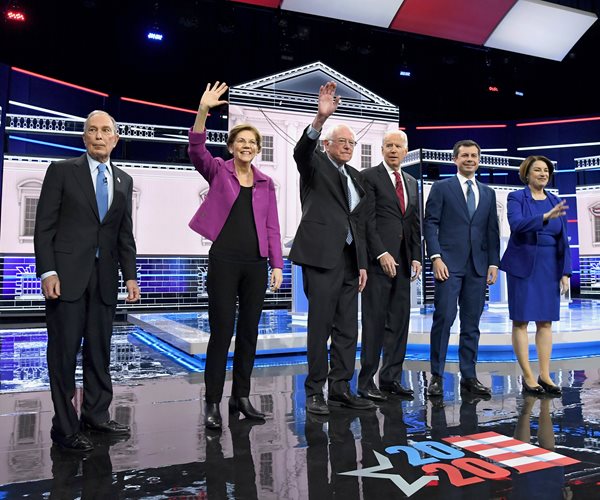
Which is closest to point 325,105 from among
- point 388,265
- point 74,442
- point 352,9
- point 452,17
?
point 388,265

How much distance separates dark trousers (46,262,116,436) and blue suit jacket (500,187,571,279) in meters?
2.48

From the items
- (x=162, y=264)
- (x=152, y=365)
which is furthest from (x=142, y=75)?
(x=152, y=365)

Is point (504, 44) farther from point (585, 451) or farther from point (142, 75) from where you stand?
point (585, 451)

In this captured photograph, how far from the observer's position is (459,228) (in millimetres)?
3229

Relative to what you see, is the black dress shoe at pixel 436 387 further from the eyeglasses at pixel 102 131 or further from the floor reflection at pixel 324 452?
the eyeglasses at pixel 102 131

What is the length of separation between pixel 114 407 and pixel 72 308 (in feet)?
3.25

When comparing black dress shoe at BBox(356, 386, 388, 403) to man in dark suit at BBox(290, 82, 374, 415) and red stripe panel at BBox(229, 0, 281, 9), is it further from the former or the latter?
red stripe panel at BBox(229, 0, 281, 9)

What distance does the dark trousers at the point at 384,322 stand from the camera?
117 inches

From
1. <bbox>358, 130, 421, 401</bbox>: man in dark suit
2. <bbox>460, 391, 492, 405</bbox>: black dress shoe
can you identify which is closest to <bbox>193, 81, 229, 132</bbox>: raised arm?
<bbox>358, 130, 421, 401</bbox>: man in dark suit

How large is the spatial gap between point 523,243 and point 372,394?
55.2 inches

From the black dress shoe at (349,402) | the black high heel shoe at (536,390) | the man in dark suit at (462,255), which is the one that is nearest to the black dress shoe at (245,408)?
the black dress shoe at (349,402)

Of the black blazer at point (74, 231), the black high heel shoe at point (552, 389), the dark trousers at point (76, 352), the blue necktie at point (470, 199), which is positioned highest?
the blue necktie at point (470, 199)

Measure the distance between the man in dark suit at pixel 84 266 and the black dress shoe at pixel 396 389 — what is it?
1.57 meters

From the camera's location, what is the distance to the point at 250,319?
261 centimetres
